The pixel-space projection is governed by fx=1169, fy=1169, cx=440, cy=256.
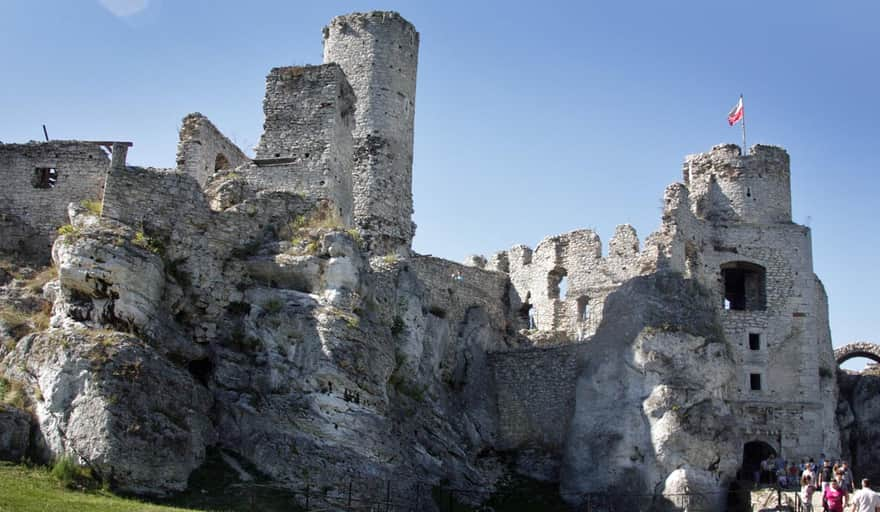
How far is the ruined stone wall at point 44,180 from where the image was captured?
3312 centimetres

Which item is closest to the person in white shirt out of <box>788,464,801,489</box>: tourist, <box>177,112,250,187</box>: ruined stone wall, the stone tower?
<box>788,464,801,489</box>: tourist

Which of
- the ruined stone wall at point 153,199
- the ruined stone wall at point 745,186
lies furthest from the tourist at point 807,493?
the ruined stone wall at point 153,199

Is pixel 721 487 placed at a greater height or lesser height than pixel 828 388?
lesser

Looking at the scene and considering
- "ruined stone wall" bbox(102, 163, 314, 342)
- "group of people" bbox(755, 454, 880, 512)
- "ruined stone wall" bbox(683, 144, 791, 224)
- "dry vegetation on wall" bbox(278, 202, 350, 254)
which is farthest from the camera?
"ruined stone wall" bbox(683, 144, 791, 224)

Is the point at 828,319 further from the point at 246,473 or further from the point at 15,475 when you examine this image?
the point at 15,475

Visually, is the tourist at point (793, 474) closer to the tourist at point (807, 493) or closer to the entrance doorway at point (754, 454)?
the entrance doorway at point (754, 454)

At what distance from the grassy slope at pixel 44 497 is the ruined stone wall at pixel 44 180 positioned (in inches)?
486

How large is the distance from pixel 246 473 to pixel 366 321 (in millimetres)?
5043

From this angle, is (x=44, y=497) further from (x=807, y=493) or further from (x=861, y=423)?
(x=861, y=423)

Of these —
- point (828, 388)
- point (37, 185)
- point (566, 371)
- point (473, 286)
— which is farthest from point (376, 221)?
point (828, 388)

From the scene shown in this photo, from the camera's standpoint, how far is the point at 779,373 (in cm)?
4112

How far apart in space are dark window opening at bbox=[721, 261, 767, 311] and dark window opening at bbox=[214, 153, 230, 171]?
18.4 m

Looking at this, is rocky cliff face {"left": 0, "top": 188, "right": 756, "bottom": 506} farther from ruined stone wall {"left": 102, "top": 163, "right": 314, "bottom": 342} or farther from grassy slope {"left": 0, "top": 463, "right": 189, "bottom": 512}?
grassy slope {"left": 0, "top": 463, "right": 189, "bottom": 512}

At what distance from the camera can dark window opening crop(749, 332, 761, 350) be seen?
136 ft
